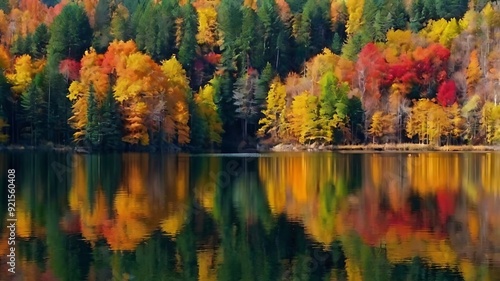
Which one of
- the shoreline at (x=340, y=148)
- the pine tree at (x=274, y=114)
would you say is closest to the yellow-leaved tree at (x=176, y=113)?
the shoreline at (x=340, y=148)

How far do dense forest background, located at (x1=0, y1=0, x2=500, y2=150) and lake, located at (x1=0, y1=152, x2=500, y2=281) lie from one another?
40.2 meters

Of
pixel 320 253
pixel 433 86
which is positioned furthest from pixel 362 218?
pixel 433 86

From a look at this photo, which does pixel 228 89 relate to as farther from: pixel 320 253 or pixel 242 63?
pixel 320 253

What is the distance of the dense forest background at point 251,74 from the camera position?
88.1 meters

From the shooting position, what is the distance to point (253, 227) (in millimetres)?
28391

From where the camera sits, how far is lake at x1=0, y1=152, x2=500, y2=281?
70.5ft

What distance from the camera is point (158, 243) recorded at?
24953 millimetres

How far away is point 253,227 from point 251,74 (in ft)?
270

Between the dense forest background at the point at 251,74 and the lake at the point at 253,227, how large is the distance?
4020 cm

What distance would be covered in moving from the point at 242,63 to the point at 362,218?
84.4 metres

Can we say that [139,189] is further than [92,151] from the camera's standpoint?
No

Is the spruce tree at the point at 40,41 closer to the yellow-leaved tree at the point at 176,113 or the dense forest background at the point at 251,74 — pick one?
the dense forest background at the point at 251,74

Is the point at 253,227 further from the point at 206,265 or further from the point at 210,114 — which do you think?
the point at 210,114

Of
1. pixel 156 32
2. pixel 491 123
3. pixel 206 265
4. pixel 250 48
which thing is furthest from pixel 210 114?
pixel 206 265
